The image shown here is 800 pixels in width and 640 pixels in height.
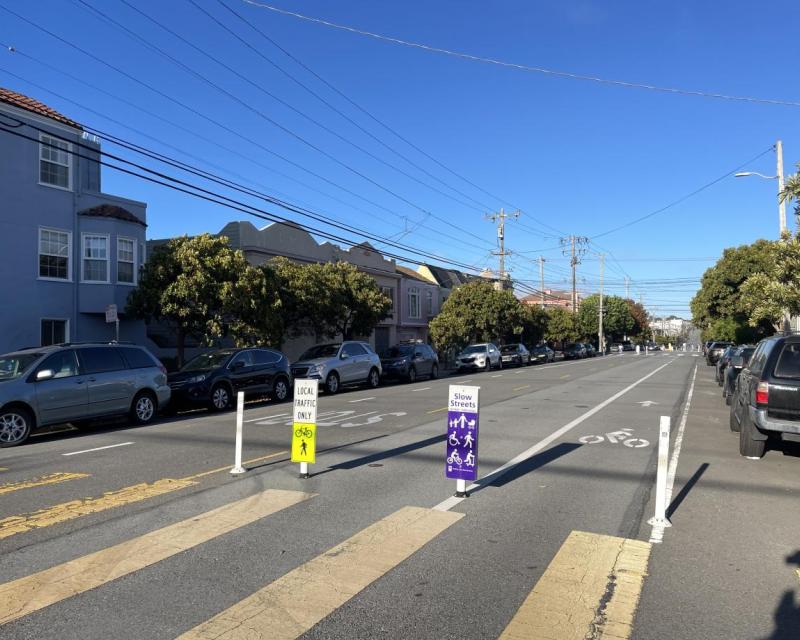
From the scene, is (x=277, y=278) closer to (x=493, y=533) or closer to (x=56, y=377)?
(x=56, y=377)

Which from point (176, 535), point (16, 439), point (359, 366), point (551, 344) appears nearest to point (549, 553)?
point (176, 535)

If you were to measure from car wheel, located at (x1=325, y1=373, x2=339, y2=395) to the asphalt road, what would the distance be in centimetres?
859

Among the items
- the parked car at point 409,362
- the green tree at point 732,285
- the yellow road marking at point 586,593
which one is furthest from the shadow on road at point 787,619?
the green tree at point 732,285

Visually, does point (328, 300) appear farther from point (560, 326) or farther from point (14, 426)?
point (560, 326)

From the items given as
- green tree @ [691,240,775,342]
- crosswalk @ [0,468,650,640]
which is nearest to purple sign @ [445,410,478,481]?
crosswalk @ [0,468,650,640]

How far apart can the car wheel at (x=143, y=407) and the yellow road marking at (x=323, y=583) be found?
355 inches

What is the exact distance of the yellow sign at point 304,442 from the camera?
7.65 meters

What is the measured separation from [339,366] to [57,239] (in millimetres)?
9615

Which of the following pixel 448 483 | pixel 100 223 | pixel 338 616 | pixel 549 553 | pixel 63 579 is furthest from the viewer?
pixel 100 223

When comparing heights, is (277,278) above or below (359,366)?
above

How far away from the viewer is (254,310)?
20797 mm

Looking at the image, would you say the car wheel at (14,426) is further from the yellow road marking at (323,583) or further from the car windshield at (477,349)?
the car windshield at (477,349)

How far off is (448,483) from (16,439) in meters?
7.81

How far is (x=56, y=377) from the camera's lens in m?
11.8
